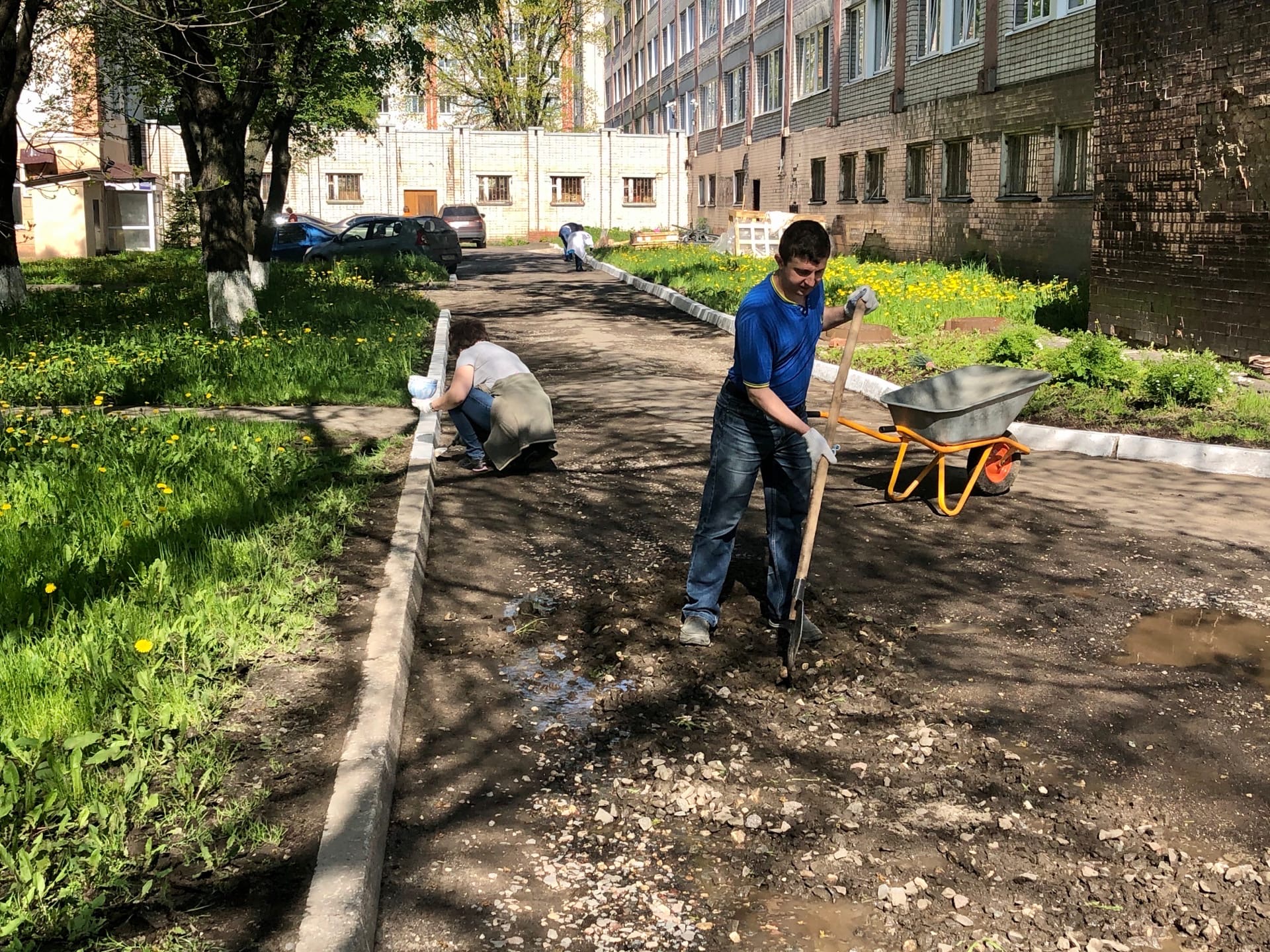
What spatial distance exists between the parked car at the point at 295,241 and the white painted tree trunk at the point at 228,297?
19.1m

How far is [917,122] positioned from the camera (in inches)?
1019

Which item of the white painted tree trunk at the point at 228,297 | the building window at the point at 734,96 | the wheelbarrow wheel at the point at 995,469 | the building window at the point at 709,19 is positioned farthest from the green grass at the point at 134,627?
the building window at the point at 709,19

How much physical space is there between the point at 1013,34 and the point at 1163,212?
Answer: 32.3ft

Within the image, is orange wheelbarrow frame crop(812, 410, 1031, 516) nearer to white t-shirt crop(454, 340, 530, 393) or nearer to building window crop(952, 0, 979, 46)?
white t-shirt crop(454, 340, 530, 393)

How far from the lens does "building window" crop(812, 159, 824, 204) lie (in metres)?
33.4

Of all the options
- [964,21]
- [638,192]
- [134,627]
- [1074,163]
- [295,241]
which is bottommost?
[134,627]

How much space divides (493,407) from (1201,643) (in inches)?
186

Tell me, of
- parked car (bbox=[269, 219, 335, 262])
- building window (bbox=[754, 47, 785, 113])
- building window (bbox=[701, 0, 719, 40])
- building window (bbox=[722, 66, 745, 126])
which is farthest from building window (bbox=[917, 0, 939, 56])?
building window (bbox=[701, 0, 719, 40])

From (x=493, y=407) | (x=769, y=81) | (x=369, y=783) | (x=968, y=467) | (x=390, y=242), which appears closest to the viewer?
(x=369, y=783)

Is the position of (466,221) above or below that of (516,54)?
below

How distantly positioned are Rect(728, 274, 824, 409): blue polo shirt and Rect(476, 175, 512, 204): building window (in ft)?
167

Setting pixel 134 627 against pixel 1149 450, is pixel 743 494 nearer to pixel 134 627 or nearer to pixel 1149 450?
pixel 134 627

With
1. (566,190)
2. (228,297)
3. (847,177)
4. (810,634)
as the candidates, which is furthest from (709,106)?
(810,634)

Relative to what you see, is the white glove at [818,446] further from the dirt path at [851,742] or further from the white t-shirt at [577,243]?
the white t-shirt at [577,243]
